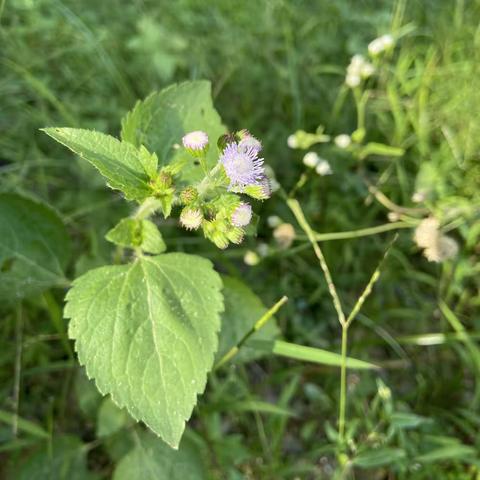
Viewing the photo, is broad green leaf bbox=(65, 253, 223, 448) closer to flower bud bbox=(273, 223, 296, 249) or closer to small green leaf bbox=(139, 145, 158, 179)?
small green leaf bbox=(139, 145, 158, 179)

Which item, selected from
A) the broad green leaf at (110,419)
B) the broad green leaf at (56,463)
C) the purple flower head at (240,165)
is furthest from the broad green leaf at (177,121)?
the broad green leaf at (56,463)

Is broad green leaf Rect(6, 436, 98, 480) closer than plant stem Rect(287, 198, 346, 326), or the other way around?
plant stem Rect(287, 198, 346, 326)

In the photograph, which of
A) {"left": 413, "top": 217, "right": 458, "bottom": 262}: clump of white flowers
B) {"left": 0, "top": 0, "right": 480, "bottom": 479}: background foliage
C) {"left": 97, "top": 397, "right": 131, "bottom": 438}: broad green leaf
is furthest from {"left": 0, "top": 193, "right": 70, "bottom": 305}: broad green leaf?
{"left": 413, "top": 217, "right": 458, "bottom": 262}: clump of white flowers

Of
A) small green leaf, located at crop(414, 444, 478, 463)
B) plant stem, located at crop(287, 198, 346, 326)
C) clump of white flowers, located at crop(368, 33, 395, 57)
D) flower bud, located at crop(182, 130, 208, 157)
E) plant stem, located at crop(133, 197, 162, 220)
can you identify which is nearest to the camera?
flower bud, located at crop(182, 130, 208, 157)

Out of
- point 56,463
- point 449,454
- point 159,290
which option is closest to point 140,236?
point 159,290

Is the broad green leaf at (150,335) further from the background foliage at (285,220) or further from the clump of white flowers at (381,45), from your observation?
the clump of white flowers at (381,45)

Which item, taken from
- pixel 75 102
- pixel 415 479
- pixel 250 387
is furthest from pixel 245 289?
pixel 75 102

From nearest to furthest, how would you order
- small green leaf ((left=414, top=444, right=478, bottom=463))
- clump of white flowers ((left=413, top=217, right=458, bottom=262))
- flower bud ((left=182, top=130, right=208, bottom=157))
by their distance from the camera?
flower bud ((left=182, top=130, right=208, bottom=157)) < small green leaf ((left=414, top=444, right=478, bottom=463)) < clump of white flowers ((left=413, top=217, right=458, bottom=262))
